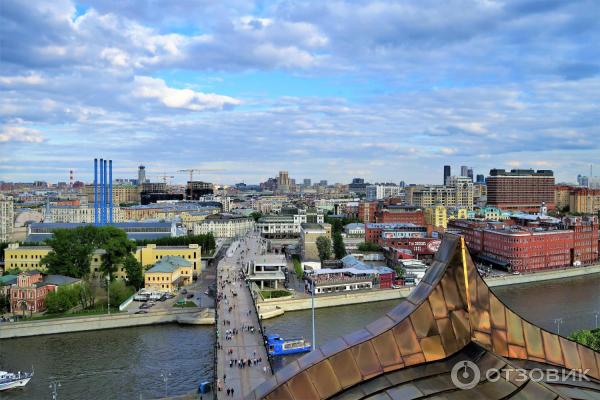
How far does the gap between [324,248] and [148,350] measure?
20.2m

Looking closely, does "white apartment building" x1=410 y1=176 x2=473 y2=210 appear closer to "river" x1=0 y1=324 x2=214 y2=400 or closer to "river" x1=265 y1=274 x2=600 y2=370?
"river" x1=265 y1=274 x2=600 y2=370

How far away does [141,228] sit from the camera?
1818 inches

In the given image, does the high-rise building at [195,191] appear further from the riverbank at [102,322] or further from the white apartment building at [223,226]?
the riverbank at [102,322]

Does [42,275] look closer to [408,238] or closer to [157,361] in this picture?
[157,361]

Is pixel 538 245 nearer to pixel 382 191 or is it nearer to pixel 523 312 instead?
pixel 523 312

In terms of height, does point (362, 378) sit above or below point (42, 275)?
above

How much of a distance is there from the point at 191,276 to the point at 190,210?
3667 cm

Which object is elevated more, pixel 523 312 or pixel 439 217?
pixel 439 217

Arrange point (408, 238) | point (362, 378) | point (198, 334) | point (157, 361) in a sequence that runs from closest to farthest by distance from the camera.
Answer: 1. point (362, 378)
2. point (157, 361)
3. point (198, 334)
4. point (408, 238)

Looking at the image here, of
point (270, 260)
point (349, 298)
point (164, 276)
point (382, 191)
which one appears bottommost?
point (349, 298)

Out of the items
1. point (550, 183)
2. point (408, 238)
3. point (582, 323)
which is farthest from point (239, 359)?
point (550, 183)

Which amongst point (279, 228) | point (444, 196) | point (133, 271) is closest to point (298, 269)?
point (133, 271)

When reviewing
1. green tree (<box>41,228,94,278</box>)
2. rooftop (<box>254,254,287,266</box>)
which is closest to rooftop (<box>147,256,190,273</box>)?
green tree (<box>41,228,94,278</box>)

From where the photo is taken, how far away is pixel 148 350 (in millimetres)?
20359
